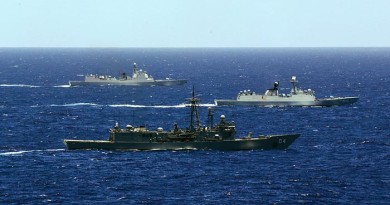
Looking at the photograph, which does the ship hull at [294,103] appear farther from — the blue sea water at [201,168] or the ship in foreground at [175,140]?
the ship in foreground at [175,140]

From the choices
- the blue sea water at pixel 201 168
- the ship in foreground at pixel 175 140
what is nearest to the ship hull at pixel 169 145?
the ship in foreground at pixel 175 140

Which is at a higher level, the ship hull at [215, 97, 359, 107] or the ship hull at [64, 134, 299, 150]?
the ship hull at [64, 134, 299, 150]

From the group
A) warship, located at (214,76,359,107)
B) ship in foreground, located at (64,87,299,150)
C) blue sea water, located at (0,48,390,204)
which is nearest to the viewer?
blue sea water, located at (0,48,390,204)

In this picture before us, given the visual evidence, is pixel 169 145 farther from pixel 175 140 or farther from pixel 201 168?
pixel 201 168

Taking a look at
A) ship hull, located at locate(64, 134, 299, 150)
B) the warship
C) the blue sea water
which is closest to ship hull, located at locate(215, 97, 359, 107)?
the warship

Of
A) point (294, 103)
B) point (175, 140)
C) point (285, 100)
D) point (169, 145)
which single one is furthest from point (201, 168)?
point (285, 100)

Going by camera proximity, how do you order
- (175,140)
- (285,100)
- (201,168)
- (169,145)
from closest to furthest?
(201,168), (169,145), (175,140), (285,100)

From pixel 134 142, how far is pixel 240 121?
4857 centimetres

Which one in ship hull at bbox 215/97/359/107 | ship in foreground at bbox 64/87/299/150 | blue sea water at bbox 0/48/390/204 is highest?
ship in foreground at bbox 64/87/299/150

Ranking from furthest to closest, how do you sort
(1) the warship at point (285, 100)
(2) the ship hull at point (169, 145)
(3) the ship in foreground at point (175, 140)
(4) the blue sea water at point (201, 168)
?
1. (1) the warship at point (285, 100)
2. (2) the ship hull at point (169, 145)
3. (3) the ship in foreground at point (175, 140)
4. (4) the blue sea water at point (201, 168)

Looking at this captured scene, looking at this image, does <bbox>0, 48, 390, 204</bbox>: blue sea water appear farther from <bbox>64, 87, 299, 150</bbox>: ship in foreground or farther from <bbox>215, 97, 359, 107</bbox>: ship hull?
<bbox>215, 97, 359, 107</bbox>: ship hull

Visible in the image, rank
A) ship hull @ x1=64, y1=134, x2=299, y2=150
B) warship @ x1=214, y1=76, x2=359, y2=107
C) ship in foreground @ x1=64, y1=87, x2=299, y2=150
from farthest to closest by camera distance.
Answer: warship @ x1=214, y1=76, x2=359, y2=107
ship hull @ x1=64, y1=134, x2=299, y2=150
ship in foreground @ x1=64, y1=87, x2=299, y2=150

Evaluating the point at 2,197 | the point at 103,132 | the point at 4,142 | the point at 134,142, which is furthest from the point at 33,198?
the point at 103,132

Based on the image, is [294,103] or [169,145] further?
[294,103]
